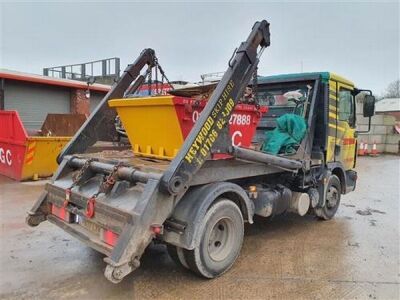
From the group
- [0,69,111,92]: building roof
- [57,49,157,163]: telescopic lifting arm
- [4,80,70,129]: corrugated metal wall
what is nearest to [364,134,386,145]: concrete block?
[0,69,111,92]: building roof

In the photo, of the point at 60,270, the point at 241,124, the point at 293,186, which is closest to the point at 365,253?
the point at 293,186

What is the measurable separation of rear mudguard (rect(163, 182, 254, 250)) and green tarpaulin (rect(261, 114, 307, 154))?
5.05 ft

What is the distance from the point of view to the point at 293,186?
5352mm

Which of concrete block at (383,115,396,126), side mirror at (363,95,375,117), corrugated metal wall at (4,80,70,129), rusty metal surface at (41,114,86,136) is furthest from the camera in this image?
concrete block at (383,115,396,126)

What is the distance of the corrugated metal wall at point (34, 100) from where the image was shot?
13633mm

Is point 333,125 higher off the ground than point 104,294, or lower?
higher

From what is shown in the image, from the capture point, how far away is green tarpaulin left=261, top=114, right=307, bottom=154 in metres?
5.04

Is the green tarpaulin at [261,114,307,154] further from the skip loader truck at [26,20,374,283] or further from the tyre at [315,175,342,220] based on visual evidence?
the tyre at [315,175,342,220]

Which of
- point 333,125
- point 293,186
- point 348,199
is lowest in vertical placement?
point 348,199

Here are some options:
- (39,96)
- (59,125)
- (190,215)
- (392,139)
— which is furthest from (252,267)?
(392,139)

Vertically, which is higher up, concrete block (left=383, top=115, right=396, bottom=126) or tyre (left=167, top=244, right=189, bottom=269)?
concrete block (left=383, top=115, right=396, bottom=126)

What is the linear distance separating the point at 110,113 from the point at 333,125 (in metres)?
3.23

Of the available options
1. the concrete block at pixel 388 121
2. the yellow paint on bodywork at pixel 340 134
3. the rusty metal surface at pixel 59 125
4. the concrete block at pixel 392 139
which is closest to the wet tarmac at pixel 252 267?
the yellow paint on bodywork at pixel 340 134

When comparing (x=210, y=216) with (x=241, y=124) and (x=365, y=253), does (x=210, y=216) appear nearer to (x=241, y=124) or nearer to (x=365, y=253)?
(x=241, y=124)
